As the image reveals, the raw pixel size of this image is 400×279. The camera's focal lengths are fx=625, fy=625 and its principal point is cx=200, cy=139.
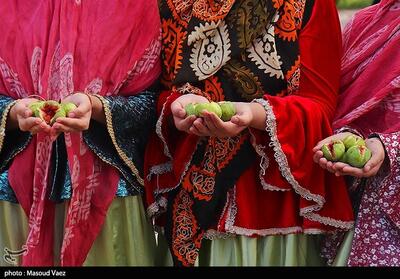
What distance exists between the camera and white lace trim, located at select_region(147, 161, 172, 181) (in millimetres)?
1588

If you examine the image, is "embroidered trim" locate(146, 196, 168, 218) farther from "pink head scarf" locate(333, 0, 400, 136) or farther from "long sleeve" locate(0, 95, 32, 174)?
"pink head scarf" locate(333, 0, 400, 136)

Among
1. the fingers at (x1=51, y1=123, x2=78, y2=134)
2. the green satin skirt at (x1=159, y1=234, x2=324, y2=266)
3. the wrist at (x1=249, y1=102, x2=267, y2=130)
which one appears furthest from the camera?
the green satin skirt at (x1=159, y1=234, x2=324, y2=266)

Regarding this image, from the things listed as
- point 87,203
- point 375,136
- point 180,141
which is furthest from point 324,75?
point 87,203

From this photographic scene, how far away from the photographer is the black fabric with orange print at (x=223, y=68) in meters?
1.50

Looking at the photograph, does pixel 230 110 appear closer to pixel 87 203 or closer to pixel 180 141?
pixel 180 141

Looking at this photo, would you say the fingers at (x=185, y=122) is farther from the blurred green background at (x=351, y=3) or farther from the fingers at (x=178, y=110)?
the blurred green background at (x=351, y=3)

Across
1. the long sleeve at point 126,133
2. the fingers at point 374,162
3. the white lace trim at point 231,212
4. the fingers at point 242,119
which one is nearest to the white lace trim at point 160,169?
the long sleeve at point 126,133

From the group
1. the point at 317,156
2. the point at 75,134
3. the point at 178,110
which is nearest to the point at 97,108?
the point at 75,134

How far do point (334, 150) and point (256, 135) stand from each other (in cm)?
20

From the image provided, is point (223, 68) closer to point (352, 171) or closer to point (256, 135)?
point (256, 135)

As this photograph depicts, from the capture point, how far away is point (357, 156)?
136cm

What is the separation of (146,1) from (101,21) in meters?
0.12

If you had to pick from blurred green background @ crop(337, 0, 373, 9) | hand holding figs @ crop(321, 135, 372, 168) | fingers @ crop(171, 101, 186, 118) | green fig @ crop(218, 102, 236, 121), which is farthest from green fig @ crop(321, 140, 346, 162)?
blurred green background @ crop(337, 0, 373, 9)

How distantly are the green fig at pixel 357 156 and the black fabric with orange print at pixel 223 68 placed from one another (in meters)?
0.23
